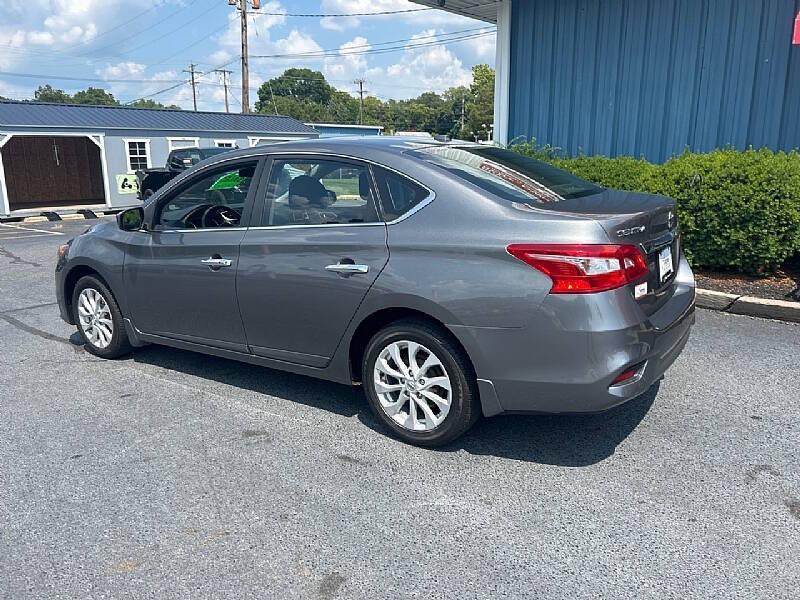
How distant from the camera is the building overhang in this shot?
411 inches

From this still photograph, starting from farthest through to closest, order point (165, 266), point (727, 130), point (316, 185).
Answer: point (727, 130) < point (165, 266) < point (316, 185)

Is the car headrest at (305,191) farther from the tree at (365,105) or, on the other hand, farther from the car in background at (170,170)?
the tree at (365,105)

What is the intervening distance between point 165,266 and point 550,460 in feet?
9.44

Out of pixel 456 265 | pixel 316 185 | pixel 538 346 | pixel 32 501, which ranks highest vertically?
pixel 316 185

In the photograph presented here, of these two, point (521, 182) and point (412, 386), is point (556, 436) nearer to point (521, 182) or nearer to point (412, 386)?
point (412, 386)

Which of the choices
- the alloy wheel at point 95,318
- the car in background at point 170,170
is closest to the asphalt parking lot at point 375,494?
the alloy wheel at point 95,318

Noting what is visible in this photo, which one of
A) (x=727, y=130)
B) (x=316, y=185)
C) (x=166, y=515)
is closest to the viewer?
(x=166, y=515)

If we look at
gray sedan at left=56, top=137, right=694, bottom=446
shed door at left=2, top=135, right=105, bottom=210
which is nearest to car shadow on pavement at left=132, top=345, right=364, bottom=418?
gray sedan at left=56, top=137, right=694, bottom=446

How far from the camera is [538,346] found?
10.5 feet

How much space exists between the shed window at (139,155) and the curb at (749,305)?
65.4ft

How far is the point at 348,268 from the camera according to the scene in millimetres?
3705

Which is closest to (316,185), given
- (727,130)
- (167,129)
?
(727,130)

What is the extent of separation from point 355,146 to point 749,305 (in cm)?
425

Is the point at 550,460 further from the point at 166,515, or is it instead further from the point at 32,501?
the point at 32,501
